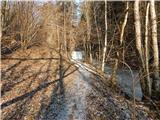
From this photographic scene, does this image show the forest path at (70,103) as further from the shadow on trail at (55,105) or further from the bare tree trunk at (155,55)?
the bare tree trunk at (155,55)

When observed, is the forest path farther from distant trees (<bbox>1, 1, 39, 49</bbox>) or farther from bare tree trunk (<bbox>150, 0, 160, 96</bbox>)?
distant trees (<bbox>1, 1, 39, 49</bbox>)

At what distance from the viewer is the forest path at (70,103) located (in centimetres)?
1064

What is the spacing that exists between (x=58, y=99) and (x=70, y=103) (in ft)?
2.87

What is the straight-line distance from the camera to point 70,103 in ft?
40.9

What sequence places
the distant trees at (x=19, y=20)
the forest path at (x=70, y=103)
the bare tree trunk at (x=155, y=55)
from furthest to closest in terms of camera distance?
the distant trees at (x=19, y=20) < the bare tree trunk at (x=155, y=55) < the forest path at (x=70, y=103)

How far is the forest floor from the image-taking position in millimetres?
10867

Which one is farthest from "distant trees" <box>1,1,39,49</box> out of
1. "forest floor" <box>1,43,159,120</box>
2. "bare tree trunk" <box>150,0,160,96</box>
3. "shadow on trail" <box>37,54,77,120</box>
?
"bare tree trunk" <box>150,0,160,96</box>

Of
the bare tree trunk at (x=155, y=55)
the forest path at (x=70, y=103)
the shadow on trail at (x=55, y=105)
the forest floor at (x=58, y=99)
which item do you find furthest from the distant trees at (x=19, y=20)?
the bare tree trunk at (x=155, y=55)

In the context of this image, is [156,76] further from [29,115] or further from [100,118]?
[29,115]

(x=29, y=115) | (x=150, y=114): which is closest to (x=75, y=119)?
(x=29, y=115)

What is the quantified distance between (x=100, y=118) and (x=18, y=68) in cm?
1144

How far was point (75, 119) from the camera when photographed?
10219 mm

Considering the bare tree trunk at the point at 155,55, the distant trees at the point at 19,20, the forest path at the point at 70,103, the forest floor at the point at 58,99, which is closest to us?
the forest path at the point at 70,103

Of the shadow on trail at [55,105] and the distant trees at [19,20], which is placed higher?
the distant trees at [19,20]
